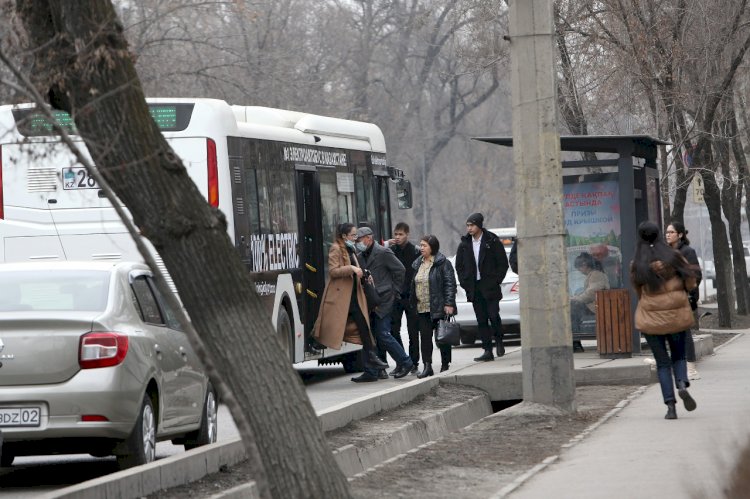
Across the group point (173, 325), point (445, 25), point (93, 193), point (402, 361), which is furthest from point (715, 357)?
point (445, 25)

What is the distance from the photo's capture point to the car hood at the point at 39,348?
968 centimetres

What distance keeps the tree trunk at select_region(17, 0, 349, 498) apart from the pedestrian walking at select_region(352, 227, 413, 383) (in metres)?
10.7

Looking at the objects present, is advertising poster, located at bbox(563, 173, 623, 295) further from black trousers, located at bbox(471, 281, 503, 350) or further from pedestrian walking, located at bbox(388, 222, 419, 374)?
pedestrian walking, located at bbox(388, 222, 419, 374)

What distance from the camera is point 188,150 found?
15906mm

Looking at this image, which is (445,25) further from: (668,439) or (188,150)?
(668,439)

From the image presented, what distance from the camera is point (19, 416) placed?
31.6 feet

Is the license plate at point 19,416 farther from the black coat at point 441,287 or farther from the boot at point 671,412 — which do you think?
the black coat at point 441,287

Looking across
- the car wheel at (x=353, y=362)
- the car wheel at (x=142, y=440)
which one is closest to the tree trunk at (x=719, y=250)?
the car wheel at (x=353, y=362)

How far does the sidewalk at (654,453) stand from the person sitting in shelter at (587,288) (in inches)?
131

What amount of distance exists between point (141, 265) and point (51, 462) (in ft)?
6.23

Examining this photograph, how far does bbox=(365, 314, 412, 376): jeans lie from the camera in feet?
58.1

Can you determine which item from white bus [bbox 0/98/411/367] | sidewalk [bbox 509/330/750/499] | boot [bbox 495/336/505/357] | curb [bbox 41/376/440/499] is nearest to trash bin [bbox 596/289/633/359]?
boot [bbox 495/336/505/357]

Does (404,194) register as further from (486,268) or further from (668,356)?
(668,356)

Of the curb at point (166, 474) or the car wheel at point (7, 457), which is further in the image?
the car wheel at point (7, 457)
